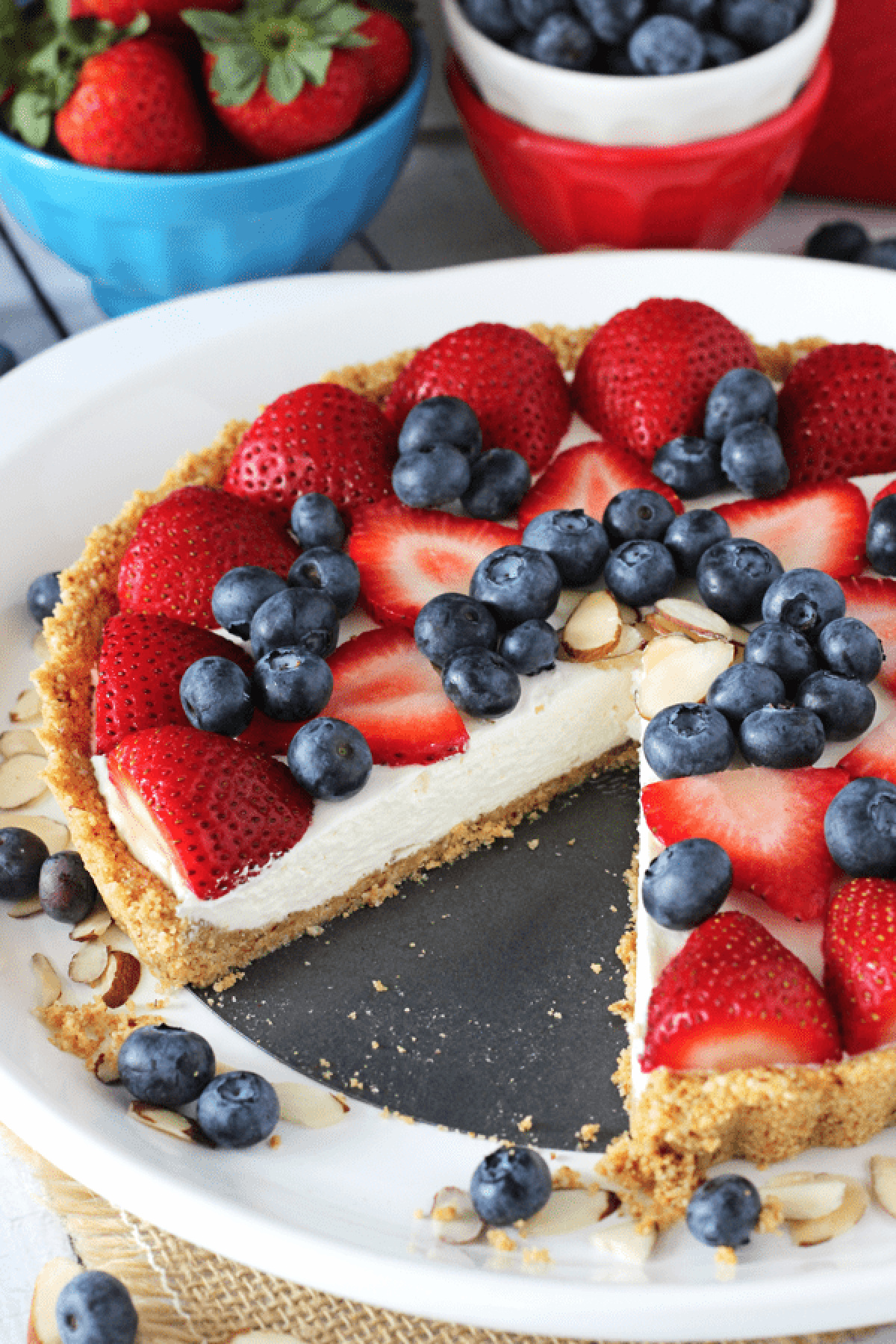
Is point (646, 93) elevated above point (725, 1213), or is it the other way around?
point (646, 93)

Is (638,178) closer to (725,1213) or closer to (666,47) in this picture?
(666,47)

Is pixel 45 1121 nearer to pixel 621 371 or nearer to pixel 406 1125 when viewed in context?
pixel 406 1125

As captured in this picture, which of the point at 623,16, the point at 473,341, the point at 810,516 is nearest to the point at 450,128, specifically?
the point at 623,16

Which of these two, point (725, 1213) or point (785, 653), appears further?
point (785, 653)

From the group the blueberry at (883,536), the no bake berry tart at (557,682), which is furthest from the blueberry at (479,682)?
the blueberry at (883,536)

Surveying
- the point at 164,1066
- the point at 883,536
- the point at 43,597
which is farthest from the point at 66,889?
the point at 883,536
